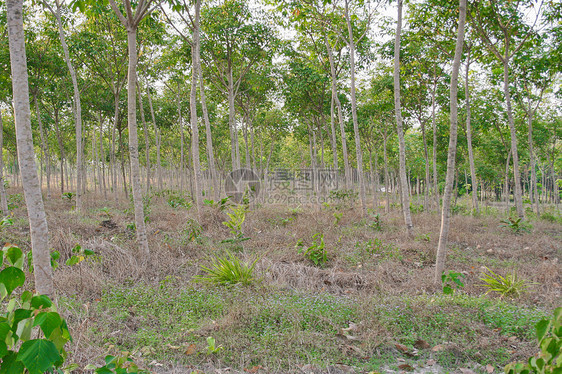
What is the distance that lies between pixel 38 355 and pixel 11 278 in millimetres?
376

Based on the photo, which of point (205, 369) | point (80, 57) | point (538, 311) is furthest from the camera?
point (80, 57)

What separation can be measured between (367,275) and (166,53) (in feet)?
39.0

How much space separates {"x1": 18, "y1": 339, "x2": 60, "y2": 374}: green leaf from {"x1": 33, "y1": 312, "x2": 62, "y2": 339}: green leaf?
0.04 meters

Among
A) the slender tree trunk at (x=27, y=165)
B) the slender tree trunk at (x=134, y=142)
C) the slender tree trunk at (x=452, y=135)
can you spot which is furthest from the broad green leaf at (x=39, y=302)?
the slender tree trunk at (x=452, y=135)

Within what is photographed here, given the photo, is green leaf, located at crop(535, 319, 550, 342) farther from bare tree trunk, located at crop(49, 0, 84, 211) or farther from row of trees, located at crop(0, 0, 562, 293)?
bare tree trunk, located at crop(49, 0, 84, 211)

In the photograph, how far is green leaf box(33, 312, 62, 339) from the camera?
119cm

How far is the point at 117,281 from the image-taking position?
511cm

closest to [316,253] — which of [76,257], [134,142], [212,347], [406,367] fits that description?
[406,367]

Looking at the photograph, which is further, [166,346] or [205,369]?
[166,346]

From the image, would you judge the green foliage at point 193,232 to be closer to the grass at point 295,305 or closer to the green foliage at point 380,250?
the grass at point 295,305

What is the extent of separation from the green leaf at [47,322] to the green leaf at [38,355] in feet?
0.13

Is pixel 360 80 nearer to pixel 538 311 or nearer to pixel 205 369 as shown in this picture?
pixel 538 311

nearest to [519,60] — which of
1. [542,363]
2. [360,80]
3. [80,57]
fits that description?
[360,80]

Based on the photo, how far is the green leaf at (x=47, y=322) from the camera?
1186 mm
